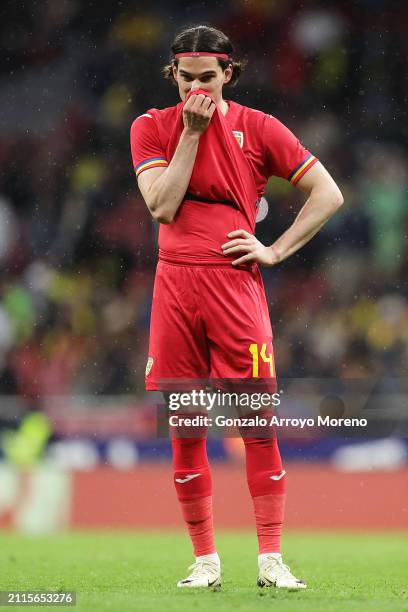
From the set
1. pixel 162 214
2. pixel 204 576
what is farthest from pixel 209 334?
pixel 204 576

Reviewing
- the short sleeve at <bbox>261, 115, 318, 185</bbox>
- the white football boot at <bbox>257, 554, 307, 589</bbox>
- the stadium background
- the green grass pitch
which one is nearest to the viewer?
the green grass pitch

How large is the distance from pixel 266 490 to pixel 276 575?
25 centimetres

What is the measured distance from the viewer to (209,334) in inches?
139

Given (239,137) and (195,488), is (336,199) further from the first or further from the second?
(195,488)

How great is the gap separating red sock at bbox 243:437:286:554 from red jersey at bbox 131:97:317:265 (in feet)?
1.92

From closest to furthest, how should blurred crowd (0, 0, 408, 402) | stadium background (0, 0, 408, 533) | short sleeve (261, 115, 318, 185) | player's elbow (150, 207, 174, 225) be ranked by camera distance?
player's elbow (150, 207, 174, 225)
short sleeve (261, 115, 318, 185)
stadium background (0, 0, 408, 533)
blurred crowd (0, 0, 408, 402)

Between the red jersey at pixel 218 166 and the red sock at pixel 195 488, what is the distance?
586mm

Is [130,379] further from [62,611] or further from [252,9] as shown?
[62,611]

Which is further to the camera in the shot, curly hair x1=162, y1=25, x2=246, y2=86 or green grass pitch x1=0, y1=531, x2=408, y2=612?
curly hair x1=162, y1=25, x2=246, y2=86

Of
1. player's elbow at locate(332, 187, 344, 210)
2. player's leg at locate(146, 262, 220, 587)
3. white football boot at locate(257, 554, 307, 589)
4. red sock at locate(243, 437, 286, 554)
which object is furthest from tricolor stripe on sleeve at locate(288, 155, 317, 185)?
white football boot at locate(257, 554, 307, 589)

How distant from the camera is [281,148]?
3.61 metres

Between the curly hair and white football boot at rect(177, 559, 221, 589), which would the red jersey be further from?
white football boot at rect(177, 559, 221, 589)

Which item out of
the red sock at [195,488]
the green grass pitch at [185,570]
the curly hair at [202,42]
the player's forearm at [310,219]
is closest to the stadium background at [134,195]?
the green grass pitch at [185,570]

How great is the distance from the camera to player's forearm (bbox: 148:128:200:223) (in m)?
3.45
